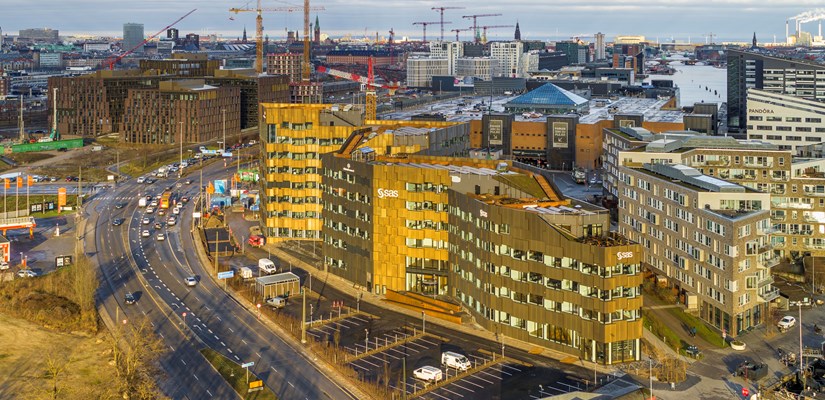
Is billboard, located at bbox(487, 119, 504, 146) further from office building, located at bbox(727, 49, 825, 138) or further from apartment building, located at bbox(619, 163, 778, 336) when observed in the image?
apartment building, located at bbox(619, 163, 778, 336)

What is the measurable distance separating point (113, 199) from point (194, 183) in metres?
14.6

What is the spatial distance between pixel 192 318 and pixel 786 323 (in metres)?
42.8

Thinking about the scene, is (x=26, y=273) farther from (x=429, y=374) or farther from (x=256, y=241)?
(x=429, y=374)

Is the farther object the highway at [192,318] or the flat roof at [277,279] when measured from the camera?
the flat roof at [277,279]

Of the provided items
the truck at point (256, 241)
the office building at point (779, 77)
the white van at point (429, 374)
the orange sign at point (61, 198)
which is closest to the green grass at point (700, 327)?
the white van at point (429, 374)

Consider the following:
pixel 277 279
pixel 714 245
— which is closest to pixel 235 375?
pixel 277 279

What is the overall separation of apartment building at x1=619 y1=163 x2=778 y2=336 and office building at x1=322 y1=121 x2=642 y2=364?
960 centimetres

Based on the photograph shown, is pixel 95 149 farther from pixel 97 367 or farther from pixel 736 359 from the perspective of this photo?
pixel 736 359

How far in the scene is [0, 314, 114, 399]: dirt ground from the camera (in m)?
60.9


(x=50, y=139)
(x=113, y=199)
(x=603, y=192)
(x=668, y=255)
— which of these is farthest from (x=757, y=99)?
(x=50, y=139)

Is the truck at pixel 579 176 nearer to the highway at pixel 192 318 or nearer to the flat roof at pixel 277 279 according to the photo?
the highway at pixel 192 318

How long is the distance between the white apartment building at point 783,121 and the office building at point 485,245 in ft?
200

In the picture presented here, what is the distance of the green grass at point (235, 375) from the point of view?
2296 inches

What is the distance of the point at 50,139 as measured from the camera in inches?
7126
